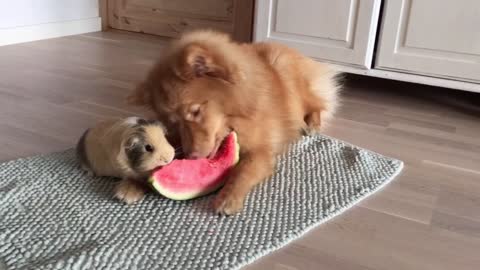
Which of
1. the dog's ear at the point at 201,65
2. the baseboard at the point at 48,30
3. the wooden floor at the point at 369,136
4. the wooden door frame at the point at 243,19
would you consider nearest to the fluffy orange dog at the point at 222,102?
the dog's ear at the point at 201,65

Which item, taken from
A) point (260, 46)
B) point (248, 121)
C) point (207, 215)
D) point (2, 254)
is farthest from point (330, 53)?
point (2, 254)

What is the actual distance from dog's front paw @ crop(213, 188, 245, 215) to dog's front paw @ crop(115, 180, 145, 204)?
0.21 m

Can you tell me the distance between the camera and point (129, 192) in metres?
1.31

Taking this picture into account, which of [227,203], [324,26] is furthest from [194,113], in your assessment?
[324,26]

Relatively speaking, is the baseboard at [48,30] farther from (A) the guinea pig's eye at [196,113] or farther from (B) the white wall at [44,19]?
(A) the guinea pig's eye at [196,113]

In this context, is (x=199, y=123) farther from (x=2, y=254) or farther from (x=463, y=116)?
(x=463, y=116)

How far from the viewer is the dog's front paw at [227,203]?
1.26 meters

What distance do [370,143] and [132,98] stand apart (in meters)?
0.94

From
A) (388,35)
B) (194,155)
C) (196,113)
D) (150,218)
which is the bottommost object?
(150,218)

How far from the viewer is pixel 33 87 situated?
7.69ft

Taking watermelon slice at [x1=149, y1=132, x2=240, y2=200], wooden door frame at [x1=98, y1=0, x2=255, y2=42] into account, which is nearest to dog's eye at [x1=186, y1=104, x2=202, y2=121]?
watermelon slice at [x1=149, y1=132, x2=240, y2=200]

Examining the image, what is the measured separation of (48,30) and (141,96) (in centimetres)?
259

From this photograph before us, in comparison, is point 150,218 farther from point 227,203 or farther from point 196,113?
point 196,113

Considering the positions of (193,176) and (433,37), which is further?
(433,37)
